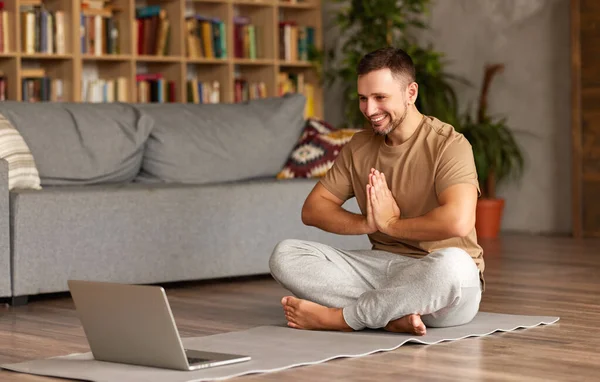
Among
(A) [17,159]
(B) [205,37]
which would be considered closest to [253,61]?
(B) [205,37]

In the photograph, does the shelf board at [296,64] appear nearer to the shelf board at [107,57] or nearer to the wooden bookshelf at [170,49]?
the wooden bookshelf at [170,49]

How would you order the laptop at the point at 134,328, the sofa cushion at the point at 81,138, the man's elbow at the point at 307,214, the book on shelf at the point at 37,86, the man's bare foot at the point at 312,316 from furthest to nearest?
the book on shelf at the point at 37,86, the sofa cushion at the point at 81,138, the man's elbow at the point at 307,214, the man's bare foot at the point at 312,316, the laptop at the point at 134,328

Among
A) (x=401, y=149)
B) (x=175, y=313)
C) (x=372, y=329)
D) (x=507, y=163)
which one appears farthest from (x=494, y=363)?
(x=507, y=163)

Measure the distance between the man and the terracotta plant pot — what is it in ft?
10.4

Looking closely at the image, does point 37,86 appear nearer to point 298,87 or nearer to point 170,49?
point 170,49

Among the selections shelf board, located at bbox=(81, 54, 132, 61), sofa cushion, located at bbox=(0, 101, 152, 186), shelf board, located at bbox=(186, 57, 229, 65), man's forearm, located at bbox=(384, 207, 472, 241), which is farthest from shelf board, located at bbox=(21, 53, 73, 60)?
man's forearm, located at bbox=(384, 207, 472, 241)

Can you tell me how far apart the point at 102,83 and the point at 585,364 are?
15.8 ft

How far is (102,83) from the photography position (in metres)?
6.81

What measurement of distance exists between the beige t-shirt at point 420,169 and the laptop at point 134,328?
2.58ft

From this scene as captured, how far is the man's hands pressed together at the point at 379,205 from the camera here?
10.1ft

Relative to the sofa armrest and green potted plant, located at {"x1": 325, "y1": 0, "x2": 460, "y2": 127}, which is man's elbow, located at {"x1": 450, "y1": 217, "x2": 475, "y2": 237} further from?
green potted plant, located at {"x1": 325, "y1": 0, "x2": 460, "y2": 127}

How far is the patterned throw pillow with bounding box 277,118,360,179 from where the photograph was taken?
4977 mm

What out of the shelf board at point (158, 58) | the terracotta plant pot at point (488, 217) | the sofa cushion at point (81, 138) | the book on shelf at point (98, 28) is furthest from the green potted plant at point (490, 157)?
the sofa cushion at point (81, 138)

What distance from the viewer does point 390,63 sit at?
308cm
